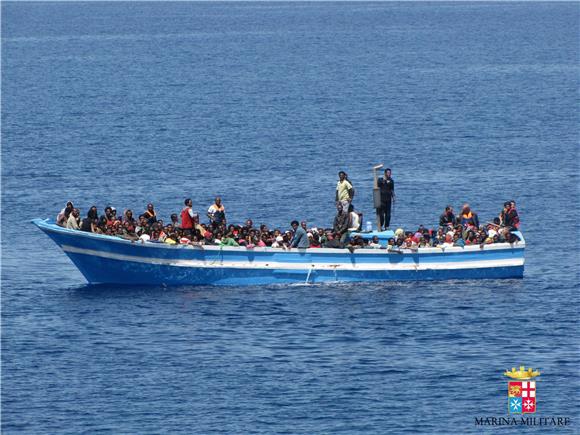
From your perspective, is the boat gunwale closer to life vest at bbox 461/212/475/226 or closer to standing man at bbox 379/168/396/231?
life vest at bbox 461/212/475/226

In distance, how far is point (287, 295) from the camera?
65.1 meters

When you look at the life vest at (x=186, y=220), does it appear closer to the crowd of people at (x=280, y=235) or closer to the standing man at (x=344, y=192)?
the crowd of people at (x=280, y=235)

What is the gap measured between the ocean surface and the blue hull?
24.0 inches

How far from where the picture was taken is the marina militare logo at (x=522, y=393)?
2052 inches

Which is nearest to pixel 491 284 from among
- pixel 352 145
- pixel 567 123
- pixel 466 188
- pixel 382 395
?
pixel 382 395

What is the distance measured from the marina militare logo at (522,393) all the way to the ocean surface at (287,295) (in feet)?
1.28

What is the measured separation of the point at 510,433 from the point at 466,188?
43.4 m

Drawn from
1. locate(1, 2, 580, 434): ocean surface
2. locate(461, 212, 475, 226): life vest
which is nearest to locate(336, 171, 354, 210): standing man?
locate(1, 2, 580, 434): ocean surface

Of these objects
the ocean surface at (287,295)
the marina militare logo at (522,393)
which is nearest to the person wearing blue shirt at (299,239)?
the ocean surface at (287,295)

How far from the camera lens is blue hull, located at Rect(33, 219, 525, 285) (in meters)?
65.4

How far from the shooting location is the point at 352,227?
65.8 metres

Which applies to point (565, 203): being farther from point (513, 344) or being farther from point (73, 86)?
point (73, 86)

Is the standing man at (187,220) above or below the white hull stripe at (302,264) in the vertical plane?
above

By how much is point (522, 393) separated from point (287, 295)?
49.7ft
